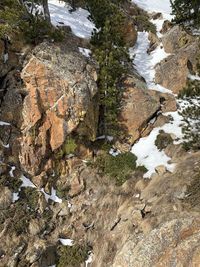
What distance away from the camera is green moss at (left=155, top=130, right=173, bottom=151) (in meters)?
22.8

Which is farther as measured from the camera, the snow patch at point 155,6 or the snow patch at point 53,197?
the snow patch at point 155,6

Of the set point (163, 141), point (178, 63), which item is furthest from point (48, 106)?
point (178, 63)

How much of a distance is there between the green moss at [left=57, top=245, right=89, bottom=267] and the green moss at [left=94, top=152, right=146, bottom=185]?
474 centimetres

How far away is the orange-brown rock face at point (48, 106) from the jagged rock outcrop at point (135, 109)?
347cm

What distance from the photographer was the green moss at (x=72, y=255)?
1816 centimetres

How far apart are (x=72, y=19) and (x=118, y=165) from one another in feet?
51.0

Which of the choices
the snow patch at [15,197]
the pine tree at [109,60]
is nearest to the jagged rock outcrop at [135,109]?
the pine tree at [109,60]

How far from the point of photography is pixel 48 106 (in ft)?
70.2

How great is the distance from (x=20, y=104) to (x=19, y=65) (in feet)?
9.26

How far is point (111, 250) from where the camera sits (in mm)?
17578

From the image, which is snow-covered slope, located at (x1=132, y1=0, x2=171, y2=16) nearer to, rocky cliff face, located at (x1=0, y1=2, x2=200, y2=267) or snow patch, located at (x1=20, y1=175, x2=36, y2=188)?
rocky cliff face, located at (x1=0, y1=2, x2=200, y2=267)

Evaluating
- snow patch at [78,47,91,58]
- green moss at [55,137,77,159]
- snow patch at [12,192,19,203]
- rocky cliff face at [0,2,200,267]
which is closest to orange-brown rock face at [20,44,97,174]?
rocky cliff face at [0,2,200,267]

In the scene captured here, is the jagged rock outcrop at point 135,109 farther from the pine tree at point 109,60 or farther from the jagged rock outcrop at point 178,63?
the jagged rock outcrop at point 178,63

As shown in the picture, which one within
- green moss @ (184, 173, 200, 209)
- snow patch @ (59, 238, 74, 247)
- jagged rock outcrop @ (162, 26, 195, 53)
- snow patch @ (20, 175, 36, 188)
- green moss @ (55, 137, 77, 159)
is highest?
jagged rock outcrop @ (162, 26, 195, 53)
